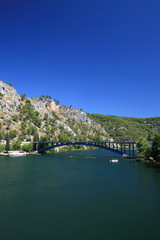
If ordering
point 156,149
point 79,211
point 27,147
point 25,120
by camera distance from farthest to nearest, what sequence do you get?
point 25,120
point 27,147
point 156,149
point 79,211

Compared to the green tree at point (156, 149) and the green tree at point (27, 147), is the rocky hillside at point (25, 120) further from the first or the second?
the green tree at point (156, 149)

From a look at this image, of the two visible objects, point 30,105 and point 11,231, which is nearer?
point 11,231

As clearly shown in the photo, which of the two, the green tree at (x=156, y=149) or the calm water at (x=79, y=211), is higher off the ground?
the green tree at (x=156, y=149)

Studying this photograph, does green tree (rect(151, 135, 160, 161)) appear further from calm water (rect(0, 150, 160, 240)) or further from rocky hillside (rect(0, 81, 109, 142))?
rocky hillside (rect(0, 81, 109, 142))

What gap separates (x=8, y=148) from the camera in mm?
96875

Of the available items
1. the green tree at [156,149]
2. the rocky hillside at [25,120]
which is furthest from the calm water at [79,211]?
the rocky hillside at [25,120]

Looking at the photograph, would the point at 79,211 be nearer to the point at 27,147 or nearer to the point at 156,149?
the point at 156,149

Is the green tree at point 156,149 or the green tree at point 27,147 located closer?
the green tree at point 156,149

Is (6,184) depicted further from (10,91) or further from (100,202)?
(10,91)

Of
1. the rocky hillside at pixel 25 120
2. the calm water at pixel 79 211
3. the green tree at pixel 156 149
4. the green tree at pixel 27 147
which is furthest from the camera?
the rocky hillside at pixel 25 120

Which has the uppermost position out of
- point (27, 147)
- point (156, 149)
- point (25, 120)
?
point (25, 120)

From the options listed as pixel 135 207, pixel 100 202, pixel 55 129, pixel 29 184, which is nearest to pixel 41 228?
pixel 100 202

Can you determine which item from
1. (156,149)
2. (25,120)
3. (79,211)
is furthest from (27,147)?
(79,211)

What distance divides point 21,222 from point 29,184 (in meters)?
15.5
